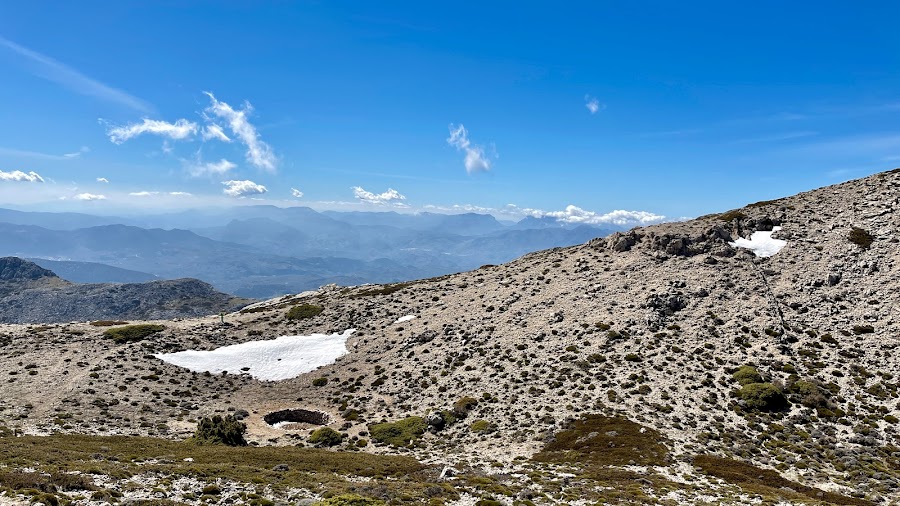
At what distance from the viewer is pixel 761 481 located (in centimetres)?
3450

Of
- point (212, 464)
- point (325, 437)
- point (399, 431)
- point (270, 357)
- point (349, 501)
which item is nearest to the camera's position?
point (349, 501)

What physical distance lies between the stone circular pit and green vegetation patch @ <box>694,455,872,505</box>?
39759 millimetres

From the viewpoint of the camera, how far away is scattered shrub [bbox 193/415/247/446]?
44219 millimetres

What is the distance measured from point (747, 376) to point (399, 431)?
1512 inches

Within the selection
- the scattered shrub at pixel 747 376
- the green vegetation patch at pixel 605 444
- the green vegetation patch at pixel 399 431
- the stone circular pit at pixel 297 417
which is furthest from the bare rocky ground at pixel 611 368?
the stone circular pit at pixel 297 417

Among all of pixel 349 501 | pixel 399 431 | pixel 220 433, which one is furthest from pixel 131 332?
pixel 349 501

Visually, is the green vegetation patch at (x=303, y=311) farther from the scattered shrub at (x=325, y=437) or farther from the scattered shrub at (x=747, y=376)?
the scattered shrub at (x=747, y=376)

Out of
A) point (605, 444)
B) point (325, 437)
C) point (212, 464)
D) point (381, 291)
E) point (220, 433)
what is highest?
point (381, 291)

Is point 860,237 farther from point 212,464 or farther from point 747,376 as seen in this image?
point 212,464

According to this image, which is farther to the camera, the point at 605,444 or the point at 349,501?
the point at 605,444

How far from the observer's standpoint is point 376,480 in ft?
106

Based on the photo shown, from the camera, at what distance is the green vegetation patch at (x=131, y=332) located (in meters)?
70.0

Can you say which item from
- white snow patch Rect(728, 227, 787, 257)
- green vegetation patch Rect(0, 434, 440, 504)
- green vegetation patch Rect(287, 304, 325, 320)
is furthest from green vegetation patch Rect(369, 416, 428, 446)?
white snow patch Rect(728, 227, 787, 257)

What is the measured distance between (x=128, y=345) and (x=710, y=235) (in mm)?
94752
